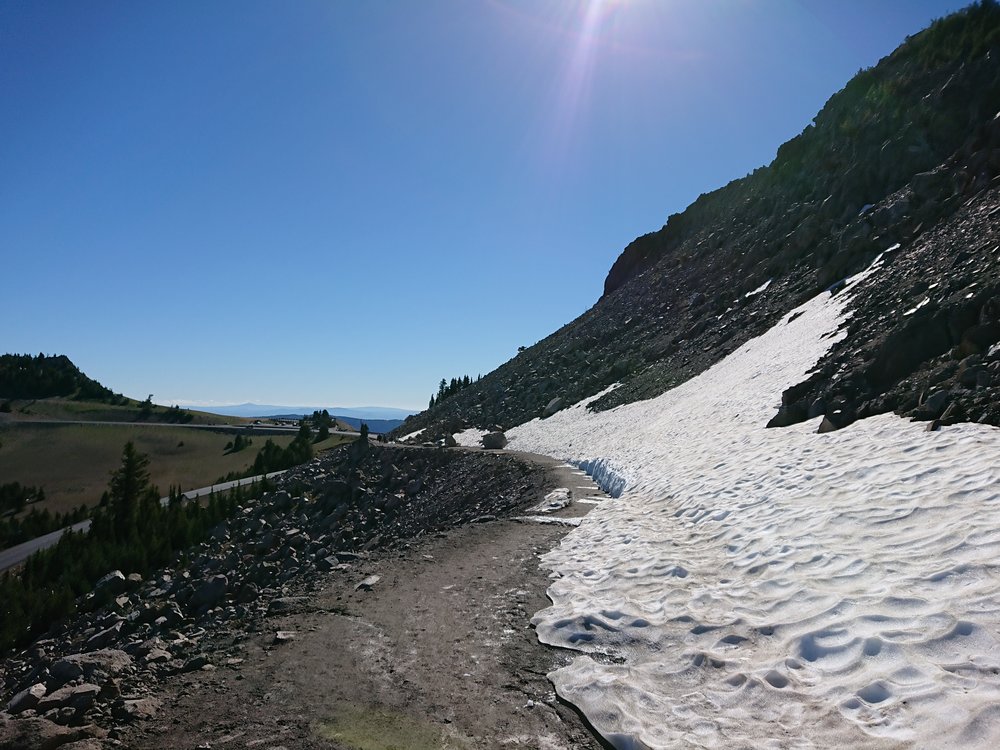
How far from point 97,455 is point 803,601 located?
12103 cm

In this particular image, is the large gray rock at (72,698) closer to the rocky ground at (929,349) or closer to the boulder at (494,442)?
the rocky ground at (929,349)

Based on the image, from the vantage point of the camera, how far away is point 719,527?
1035 centimetres

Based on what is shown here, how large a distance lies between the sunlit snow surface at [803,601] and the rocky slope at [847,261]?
7.75 feet

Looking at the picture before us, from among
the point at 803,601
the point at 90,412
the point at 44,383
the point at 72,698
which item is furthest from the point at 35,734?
the point at 44,383

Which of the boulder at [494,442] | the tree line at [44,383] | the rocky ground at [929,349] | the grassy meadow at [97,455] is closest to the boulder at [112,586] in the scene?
the boulder at [494,442]

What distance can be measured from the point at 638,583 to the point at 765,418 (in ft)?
36.9

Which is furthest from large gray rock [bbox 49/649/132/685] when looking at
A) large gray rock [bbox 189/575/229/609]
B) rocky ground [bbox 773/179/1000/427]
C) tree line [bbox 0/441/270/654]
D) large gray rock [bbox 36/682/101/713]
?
tree line [bbox 0/441/270/654]

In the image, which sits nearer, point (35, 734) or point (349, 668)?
point (35, 734)

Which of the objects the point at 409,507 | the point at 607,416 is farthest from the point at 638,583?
the point at 607,416

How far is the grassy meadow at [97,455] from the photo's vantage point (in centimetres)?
7956

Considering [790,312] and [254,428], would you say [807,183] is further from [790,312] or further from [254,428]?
[254,428]

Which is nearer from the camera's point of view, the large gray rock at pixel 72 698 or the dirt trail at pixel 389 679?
the dirt trail at pixel 389 679

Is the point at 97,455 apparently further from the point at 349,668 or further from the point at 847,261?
the point at 349,668

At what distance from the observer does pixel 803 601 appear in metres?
6.59
